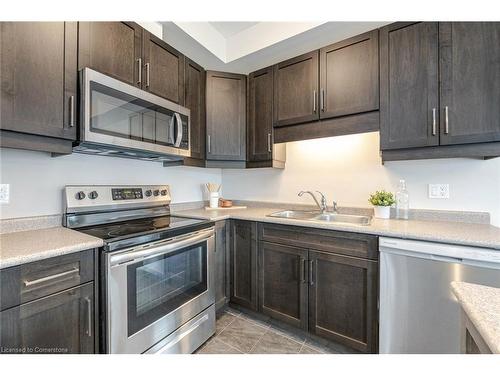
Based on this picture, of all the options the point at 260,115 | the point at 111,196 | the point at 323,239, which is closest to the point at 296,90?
the point at 260,115

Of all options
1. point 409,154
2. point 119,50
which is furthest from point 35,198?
point 409,154

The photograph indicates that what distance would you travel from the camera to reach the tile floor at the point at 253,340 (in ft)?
5.44

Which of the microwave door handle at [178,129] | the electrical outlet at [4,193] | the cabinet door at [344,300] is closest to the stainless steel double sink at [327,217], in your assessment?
the cabinet door at [344,300]

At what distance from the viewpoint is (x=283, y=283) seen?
5.96 ft

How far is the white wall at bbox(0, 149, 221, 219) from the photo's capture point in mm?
1359

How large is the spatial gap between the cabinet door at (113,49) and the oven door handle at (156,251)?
3.60 feet

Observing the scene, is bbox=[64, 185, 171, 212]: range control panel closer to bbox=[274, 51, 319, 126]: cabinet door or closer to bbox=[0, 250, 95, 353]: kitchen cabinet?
bbox=[0, 250, 95, 353]: kitchen cabinet

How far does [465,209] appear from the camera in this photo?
1650 mm

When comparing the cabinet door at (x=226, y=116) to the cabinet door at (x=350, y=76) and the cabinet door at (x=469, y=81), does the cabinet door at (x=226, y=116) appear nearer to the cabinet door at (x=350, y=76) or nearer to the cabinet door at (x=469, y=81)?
the cabinet door at (x=350, y=76)

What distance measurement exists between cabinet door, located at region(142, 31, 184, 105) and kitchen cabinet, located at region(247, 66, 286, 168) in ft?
2.32

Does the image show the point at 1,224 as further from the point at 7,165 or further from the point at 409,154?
the point at 409,154

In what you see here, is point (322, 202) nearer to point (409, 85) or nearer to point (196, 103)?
point (409, 85)

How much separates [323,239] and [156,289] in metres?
1.16
